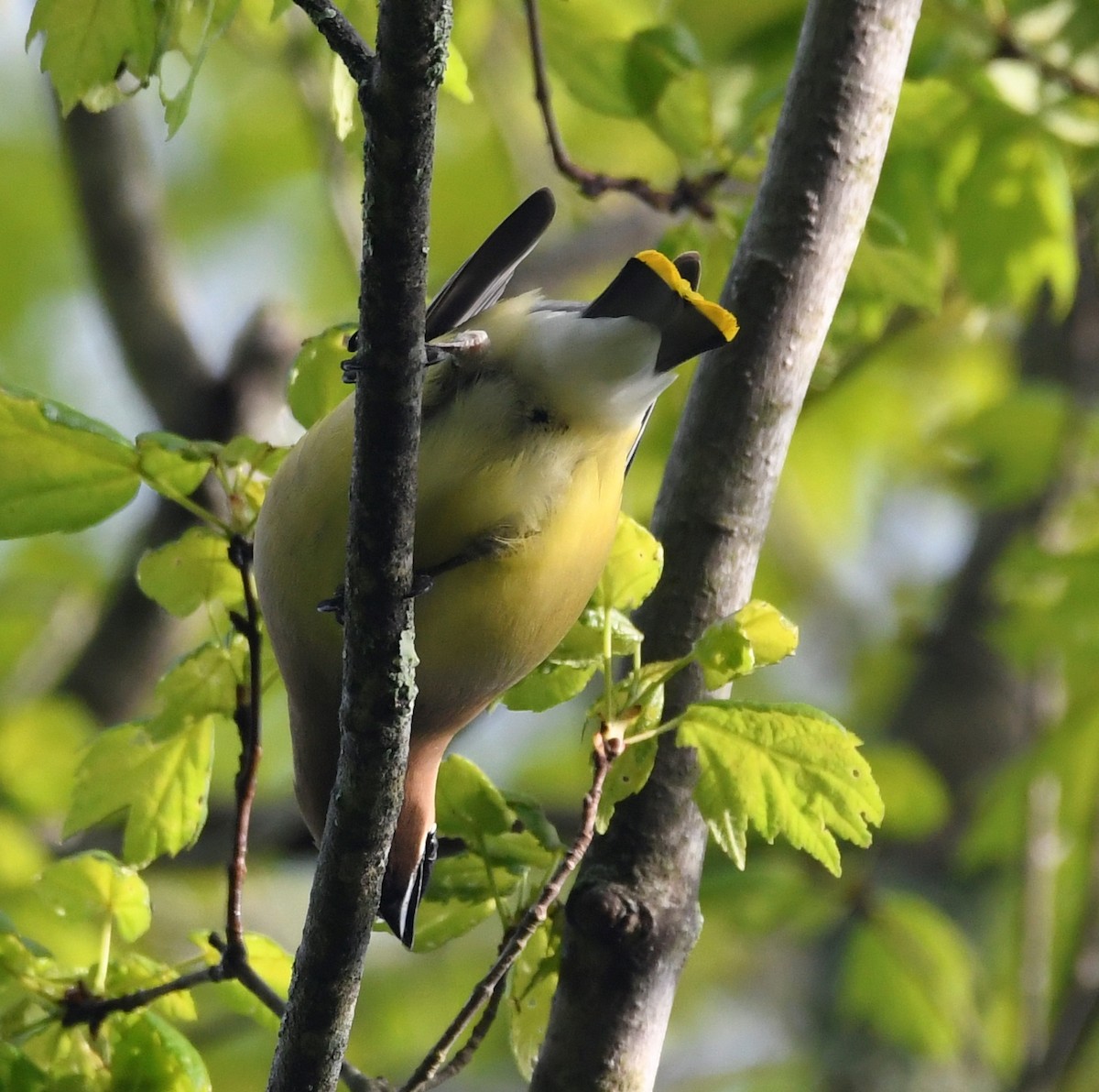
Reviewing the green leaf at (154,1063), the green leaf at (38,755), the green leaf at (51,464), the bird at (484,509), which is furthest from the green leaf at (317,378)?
the green leaf at (38,755)

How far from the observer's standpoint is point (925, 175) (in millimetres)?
3621

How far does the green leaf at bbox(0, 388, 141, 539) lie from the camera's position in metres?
2.35

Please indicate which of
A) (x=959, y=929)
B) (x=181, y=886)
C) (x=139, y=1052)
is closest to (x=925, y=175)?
(x=139, y=1052)

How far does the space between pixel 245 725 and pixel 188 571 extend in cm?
29

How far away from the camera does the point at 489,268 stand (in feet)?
10.1

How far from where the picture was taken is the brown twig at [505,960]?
87.0 inches

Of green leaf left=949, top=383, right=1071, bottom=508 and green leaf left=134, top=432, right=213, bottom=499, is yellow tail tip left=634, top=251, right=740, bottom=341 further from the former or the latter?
green leaf left=949, top=383, right=1071, bottom=508

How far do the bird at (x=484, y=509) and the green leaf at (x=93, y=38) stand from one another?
0.64m

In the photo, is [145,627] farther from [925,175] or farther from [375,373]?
[375,373]

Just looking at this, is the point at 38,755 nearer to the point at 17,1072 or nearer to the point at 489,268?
the point at 489,268

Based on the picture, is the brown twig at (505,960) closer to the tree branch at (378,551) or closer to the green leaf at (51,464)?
the tree branch at (378,551)

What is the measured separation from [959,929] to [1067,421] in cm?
243

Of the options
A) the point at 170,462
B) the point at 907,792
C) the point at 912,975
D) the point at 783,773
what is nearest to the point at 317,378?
the point at 170,462

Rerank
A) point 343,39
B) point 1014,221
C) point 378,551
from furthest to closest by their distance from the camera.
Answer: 1. point 1014,221
2. point 378,551
3. point 343,39
